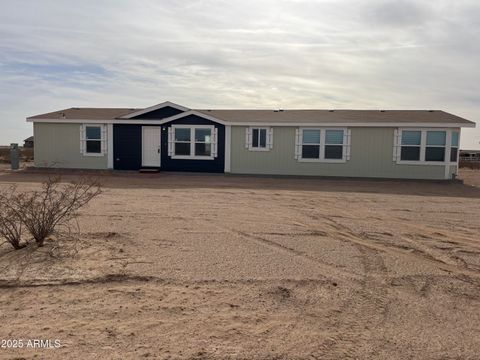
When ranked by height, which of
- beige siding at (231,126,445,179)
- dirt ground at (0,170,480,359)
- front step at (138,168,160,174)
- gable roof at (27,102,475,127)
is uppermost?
Answer: gable roof at (27,102,475,127)

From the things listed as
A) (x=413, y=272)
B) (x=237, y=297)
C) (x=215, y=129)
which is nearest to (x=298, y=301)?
(x=237, y=297)

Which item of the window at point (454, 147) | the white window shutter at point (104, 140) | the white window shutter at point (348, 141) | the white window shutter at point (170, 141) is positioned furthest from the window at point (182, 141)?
the window at point (454, 147)

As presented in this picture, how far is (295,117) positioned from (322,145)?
2.19 m

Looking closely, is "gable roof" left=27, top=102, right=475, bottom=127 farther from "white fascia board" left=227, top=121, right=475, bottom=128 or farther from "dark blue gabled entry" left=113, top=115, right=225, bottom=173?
"dark blue gabled entry" left=113, top=115, right=225, bottom=173

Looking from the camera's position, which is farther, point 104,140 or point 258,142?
point 104,140

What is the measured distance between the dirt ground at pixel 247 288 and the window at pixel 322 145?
10.1m

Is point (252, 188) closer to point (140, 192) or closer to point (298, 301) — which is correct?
point (140, 192)

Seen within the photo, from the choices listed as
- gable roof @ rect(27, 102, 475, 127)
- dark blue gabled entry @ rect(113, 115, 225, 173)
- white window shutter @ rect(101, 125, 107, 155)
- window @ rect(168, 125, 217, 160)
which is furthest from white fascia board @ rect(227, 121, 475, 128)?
white window shutter @ rect(101, 125, 107, 155)

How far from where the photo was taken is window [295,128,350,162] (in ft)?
63.0

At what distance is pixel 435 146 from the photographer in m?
18.4

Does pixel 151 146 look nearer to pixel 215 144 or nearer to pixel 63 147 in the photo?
pixel 215 144

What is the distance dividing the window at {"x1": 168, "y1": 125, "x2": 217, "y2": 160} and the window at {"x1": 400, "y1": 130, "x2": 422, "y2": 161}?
27.9ft

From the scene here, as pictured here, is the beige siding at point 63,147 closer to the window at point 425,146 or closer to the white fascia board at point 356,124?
the white fascia board at point 356,124

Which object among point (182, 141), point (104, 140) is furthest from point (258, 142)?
point (104, 140)
